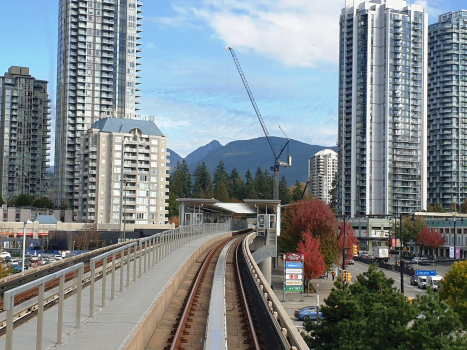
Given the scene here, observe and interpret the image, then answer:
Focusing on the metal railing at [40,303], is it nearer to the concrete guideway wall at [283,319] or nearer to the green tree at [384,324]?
the concrete guideway wall at [283,319]

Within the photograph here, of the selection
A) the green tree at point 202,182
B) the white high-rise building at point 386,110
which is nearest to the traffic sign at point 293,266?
the white high-rise building at point 386,110

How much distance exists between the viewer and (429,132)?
172250mm

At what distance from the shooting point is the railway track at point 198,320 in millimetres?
12109

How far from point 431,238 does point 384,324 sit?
91.1 m

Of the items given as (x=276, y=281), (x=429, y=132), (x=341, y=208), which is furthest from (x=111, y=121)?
(x=429, y=132)

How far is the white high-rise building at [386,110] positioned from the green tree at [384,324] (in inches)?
4682

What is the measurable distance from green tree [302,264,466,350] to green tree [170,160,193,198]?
502 feet

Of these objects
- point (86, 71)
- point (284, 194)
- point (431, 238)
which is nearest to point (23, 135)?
point (86, 71)

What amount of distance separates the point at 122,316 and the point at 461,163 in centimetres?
16886

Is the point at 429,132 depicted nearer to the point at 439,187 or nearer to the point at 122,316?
the point at 439,187

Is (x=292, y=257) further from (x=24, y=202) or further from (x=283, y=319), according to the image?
(x=24, y=202)

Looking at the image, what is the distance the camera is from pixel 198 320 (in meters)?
15.3

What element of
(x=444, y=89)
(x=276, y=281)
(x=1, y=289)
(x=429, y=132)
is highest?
(x=444, y=89)

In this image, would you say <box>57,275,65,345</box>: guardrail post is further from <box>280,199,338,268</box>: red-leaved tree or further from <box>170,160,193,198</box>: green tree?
<box>170,160,193,198</box>: green tree
